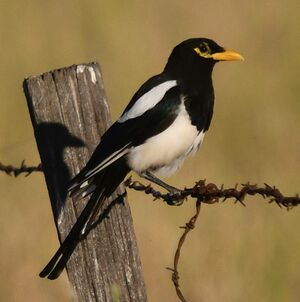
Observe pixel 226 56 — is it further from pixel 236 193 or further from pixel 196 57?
pixel 236 193

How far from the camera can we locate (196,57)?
617 cm

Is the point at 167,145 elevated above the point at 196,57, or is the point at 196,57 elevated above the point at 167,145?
the point at 196,57

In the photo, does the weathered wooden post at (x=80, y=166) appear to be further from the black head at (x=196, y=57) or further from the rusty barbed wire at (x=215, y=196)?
the black head at (x=196, y=57)

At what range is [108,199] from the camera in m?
4.89

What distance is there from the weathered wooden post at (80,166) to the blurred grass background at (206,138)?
30.1 inches

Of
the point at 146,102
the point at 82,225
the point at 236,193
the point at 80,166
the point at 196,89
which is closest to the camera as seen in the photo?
the point at 236,193

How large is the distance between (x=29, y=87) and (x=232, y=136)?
367 cm

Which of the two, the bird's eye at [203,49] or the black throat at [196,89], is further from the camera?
the bird's eye at [203,49]

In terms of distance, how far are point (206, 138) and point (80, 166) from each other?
3.40 metres

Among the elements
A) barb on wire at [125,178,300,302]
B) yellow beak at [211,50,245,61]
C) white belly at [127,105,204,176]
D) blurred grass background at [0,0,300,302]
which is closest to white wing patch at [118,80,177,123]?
white belly at [127,105,204,176]

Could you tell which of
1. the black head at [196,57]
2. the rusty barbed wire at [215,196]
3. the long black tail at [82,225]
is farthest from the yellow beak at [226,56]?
the rusty barbed wire at [215,196]

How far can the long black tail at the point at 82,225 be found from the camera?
4672mm

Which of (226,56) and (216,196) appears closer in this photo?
(216,196)

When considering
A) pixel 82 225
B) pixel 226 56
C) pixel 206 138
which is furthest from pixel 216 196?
pixel 206 138
